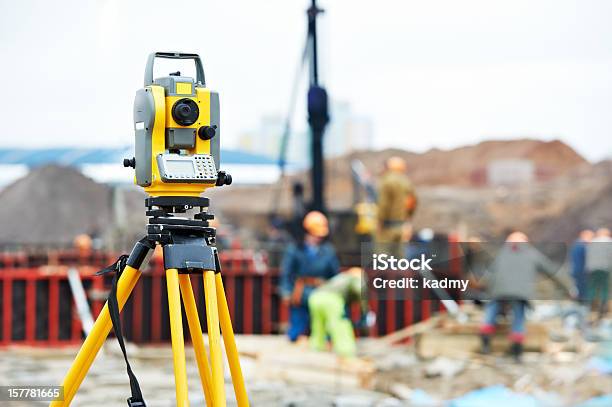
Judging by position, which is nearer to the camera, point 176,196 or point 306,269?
point 176,196

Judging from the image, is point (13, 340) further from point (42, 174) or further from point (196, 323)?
point (42, 174)

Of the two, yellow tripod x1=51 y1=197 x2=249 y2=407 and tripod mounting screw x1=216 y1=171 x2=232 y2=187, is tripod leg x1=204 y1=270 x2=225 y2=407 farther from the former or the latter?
tripod mounting screw x1=216 y1=171 x2=232 y2=187

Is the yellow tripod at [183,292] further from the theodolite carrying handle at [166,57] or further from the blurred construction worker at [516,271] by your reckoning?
the blurred construction worker at [516,271]

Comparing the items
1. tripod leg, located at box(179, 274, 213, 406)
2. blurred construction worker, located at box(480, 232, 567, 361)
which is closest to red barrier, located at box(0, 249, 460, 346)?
blurred construction worker, located at box(480, 232, 567, 361)

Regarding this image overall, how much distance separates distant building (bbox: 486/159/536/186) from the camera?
128 ft

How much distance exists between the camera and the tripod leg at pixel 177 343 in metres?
4.61

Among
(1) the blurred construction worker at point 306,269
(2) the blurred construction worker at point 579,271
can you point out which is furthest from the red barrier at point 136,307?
(2) the blurred construction worker at point 579,271

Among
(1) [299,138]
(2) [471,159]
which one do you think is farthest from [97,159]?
(2) [471,159]

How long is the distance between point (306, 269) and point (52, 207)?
17.7 metres

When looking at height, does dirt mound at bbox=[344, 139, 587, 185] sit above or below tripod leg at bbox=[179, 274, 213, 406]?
above

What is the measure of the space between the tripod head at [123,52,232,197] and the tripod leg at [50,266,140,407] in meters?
0.35

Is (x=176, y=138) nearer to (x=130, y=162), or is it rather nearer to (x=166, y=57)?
(x=130, y=162)

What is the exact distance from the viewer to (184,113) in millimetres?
4816

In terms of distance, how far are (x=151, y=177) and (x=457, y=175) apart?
36753 mm
